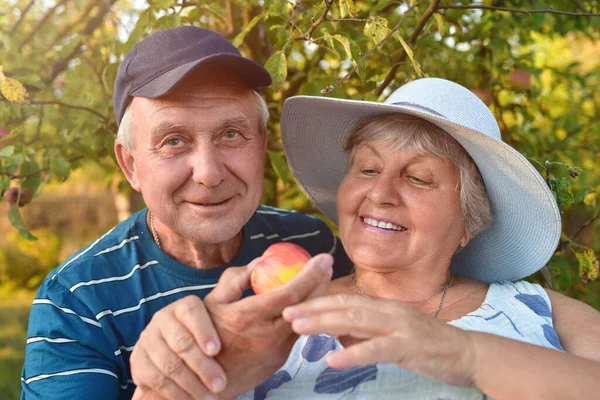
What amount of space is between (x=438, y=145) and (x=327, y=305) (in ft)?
2.99

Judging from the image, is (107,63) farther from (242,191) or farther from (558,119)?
(558,119)

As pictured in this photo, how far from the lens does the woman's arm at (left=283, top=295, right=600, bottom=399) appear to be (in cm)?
153

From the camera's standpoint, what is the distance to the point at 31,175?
284 centimetres

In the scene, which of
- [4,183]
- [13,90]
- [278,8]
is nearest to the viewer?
[13,90]

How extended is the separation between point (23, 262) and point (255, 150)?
22.6ft

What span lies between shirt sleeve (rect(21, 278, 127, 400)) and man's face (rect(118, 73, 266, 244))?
1.39 ft

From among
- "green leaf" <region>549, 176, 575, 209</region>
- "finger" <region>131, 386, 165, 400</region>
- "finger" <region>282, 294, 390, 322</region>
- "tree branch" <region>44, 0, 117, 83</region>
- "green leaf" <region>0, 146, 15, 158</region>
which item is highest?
"tree branch" <region>44, 0, 117, 83</region>

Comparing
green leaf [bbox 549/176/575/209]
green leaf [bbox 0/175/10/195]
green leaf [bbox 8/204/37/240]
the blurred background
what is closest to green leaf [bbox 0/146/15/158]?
the blurred background

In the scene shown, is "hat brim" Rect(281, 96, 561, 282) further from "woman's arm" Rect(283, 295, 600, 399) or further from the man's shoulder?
the man's shoulder

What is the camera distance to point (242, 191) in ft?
7.36

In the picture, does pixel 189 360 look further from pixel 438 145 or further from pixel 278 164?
pixel 278 164

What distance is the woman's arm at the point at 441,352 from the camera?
1527 mm

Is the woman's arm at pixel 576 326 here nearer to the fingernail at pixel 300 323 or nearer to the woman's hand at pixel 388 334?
the woman's hand at pixel 388 334

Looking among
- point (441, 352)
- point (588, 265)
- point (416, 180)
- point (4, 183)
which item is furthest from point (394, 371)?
point (4, 183)
